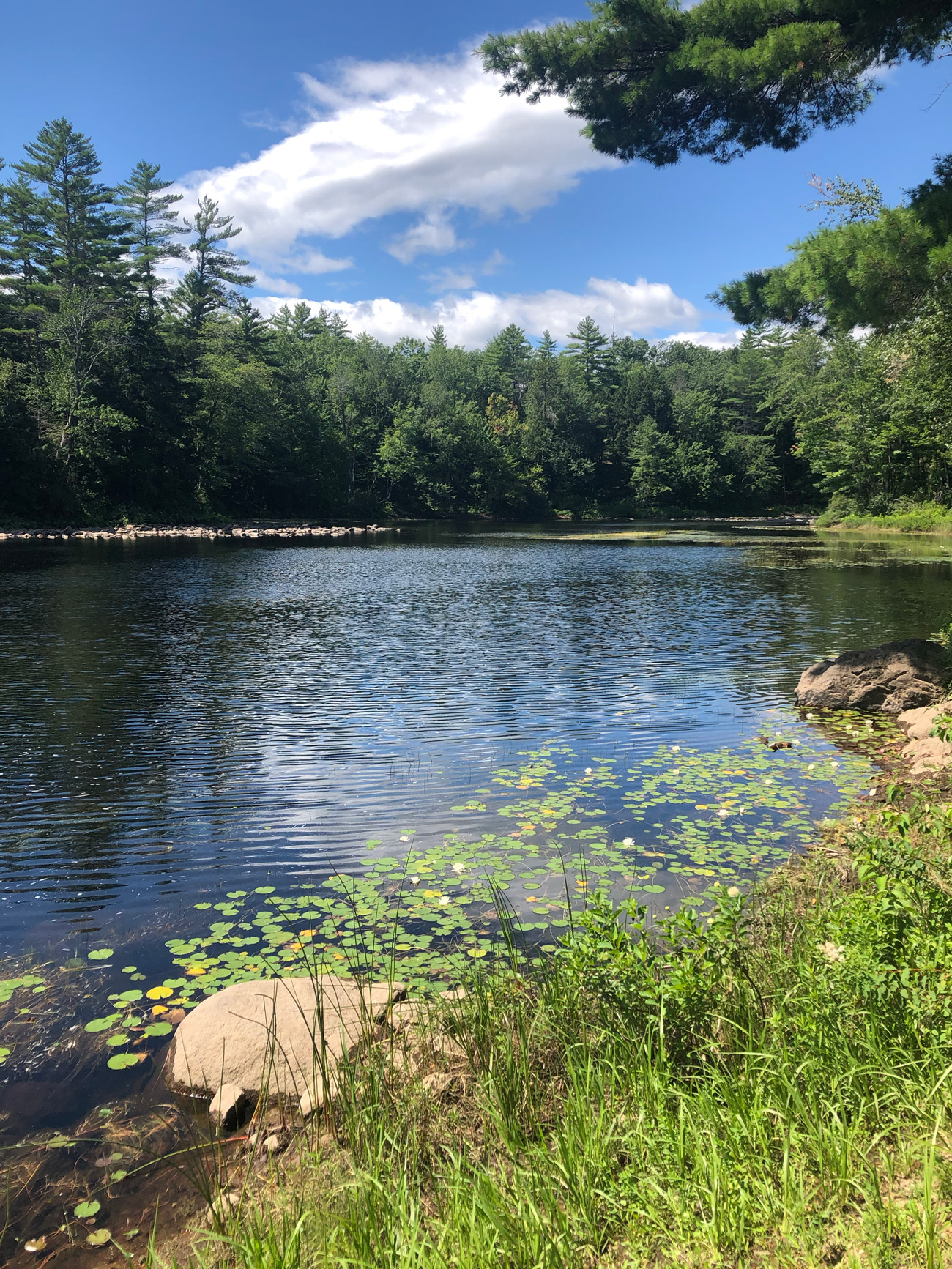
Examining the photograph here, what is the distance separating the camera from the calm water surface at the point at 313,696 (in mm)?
6582

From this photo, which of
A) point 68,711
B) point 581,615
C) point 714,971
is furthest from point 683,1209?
point 581,615

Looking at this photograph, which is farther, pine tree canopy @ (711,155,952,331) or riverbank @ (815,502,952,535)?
riverbank @ (815,502,952,535)

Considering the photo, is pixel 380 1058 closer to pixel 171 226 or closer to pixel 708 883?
pixel 708 883

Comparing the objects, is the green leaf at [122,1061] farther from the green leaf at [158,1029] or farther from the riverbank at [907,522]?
the riverbank at [907,522]

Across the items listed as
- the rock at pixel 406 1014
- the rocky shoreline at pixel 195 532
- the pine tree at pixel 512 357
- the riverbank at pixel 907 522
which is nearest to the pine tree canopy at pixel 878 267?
the rock at pixel 406 1014

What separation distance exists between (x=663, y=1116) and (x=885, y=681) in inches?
381

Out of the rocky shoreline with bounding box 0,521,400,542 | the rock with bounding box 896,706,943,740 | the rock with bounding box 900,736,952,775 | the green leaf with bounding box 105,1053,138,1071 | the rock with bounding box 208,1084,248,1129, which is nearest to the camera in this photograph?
the rock with bounding box 208,1084,248,1129

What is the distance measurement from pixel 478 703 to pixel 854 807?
561cm

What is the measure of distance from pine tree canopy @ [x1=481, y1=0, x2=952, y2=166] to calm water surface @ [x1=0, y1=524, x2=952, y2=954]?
868 cm

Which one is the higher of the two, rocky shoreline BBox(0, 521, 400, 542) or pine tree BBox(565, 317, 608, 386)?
pine tree BBox(565, 317, 608, 386)

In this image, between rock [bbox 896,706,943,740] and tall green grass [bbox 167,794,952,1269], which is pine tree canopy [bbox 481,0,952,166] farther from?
tall green grass [bbox 167,794,952,1269]

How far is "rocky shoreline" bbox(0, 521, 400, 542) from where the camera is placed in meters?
45.0

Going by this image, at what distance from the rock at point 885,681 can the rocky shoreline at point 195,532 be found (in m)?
42.0

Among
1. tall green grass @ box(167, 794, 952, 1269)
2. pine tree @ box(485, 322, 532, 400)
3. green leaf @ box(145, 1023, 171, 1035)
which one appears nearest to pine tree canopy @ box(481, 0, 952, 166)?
tall green grass @ box(167, 794, 952, 1269)
